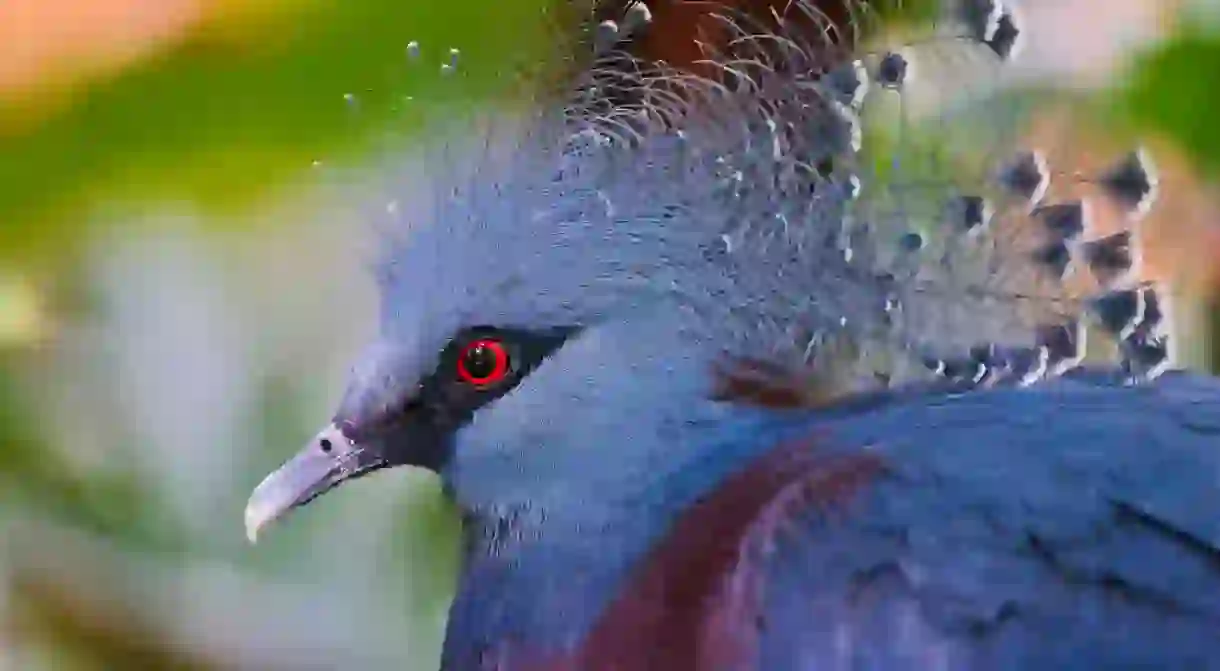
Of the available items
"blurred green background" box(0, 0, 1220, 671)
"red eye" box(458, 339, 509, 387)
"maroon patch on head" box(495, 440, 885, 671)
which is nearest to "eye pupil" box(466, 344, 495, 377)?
"red eye" box(458, 339, 509, 387)

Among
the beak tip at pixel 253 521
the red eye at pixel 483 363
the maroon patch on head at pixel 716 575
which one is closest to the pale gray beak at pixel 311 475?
the beak tip at pixel 253 521

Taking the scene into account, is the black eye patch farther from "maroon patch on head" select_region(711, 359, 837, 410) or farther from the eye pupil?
"maroon patch on head" select_region(711, 359, 837, 410)

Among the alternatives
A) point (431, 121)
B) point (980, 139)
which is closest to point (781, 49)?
point (980, 139)

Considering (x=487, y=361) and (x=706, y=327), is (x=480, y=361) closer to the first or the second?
(x=487, y=361)

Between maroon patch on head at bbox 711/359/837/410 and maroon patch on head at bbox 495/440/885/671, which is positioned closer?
A: maroon patch on head at bbox 495/440/885/671

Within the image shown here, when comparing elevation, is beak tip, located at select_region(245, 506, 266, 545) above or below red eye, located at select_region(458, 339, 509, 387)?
below

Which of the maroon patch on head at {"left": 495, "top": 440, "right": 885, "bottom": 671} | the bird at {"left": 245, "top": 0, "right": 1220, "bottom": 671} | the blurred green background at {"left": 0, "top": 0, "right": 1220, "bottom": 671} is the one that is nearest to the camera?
the maroon patch on head at {"left": 495, "top": 440, "right": 885, "bottom": 671}

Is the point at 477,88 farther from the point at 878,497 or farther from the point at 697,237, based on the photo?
the point at 878,497

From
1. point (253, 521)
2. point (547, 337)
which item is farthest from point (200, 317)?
point (547, 337)
